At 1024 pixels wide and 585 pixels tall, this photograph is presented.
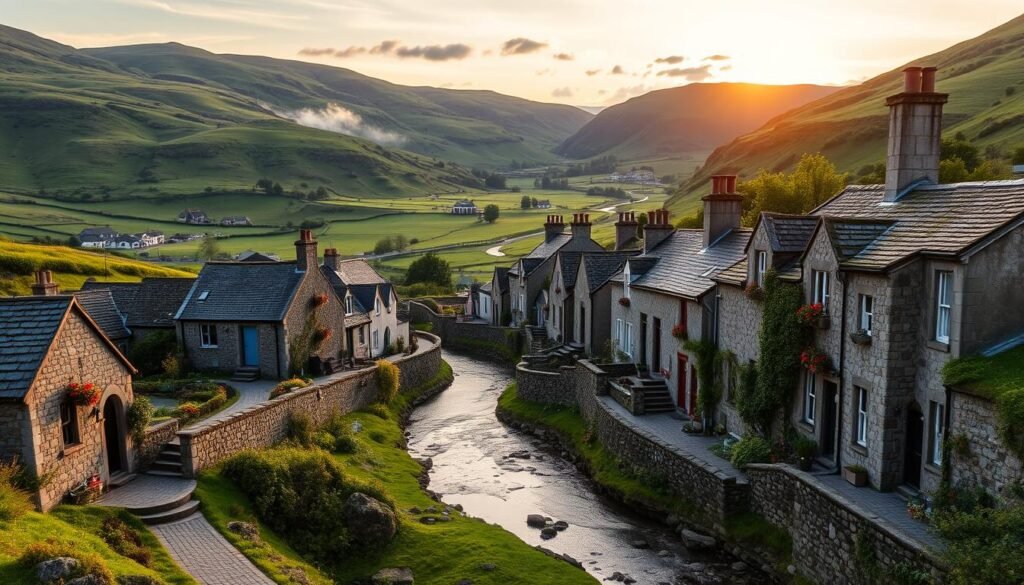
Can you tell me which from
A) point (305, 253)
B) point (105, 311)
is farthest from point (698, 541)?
point (105, 311)

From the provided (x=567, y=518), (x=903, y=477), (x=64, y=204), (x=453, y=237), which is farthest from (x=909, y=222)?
(x=64, y=204)

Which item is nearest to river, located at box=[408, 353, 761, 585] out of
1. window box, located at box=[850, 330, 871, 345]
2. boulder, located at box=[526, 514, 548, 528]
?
boulder, located at box=[526, 514, 548, 528]

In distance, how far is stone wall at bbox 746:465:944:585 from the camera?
53.6ft

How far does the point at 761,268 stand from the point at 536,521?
12.7 m

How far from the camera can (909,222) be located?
842 inches

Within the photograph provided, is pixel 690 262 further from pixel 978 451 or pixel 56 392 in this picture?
pixel 56 392

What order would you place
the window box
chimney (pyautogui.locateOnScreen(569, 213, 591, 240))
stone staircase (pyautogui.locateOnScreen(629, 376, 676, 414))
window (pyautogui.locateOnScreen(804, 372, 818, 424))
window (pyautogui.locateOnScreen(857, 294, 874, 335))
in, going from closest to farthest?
the window box
window (pyautogui.locateOnScreen(857, 294, 874, 335))
window (pyautogui.locateOnScreen(804, 372, 818, 424))
stone staircase (pyautogui.locateOnScreen(629, 376, 676, 414))
chimney (pyautogui.locateOnScreen(569, 213, 591, 240))

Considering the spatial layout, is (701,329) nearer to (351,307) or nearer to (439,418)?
(439,418)

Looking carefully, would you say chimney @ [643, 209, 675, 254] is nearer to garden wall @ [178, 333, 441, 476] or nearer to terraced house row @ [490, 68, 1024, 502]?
terraced house row @ [490, 68, 1024, 502]

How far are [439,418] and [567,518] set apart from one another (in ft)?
56.2

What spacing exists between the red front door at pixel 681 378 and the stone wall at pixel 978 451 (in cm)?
1585

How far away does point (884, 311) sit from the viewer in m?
19.6

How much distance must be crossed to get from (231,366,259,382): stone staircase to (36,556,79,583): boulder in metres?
25.0

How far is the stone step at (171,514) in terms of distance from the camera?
20.2 metres
